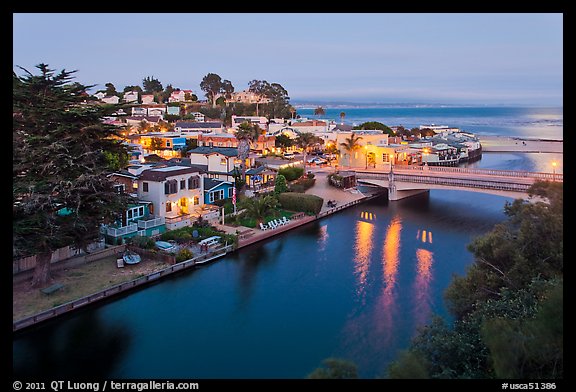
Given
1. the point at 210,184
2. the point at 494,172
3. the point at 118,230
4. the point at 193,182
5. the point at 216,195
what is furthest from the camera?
the point at 494,172

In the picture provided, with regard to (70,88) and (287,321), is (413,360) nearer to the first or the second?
(287,321)

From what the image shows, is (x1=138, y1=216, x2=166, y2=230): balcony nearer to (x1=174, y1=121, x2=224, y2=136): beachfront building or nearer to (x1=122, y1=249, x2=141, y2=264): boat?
(x1=122, y1=249, x2=141, y2=264): boat

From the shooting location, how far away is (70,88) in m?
18.3

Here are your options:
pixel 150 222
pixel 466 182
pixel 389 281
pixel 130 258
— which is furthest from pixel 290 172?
pixel 130 258

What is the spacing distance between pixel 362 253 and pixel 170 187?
11625 mm

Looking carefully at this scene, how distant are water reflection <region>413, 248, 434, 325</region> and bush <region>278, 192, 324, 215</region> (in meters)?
8.39

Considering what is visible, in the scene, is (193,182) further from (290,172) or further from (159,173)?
(290,172)

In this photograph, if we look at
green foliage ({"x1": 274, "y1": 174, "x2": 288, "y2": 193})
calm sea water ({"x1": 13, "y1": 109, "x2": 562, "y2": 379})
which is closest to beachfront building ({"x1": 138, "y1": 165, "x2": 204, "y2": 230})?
calm sea water ({"x1": 13, "y1": 109, "x2": 562, "y2": 379})

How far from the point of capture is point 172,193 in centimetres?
2598

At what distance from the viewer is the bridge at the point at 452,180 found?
30.5 m

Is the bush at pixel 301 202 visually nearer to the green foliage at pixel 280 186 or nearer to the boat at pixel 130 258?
the green foliage at pixel 280 186

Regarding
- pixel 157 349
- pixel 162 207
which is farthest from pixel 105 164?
pixel 157 349

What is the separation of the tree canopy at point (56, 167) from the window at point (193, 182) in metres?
8.65
